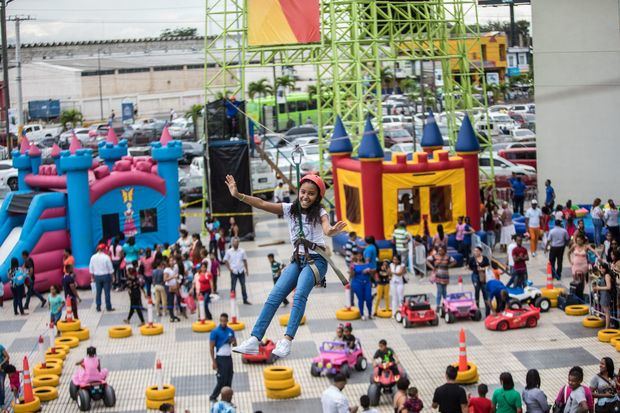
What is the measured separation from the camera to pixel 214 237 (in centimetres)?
2992

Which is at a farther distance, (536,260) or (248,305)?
(536,260)

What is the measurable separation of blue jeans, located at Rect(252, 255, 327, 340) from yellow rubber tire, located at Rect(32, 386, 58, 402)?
11.2 m

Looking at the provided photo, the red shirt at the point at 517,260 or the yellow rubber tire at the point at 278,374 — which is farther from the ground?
the red shirt at the point at 517,260

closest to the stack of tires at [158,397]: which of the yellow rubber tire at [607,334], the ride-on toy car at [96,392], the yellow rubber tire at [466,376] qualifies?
the ride-on toy car at [96,392]

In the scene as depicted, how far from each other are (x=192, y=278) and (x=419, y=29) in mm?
13693

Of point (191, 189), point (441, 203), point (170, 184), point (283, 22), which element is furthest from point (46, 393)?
point (191, 189)

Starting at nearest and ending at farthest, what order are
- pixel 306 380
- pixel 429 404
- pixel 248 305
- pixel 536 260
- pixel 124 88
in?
pixel 429 404 < pixel 306 380 < pixel 248 305 < pixel 536 260 < pixel 124 88

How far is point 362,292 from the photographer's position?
23.3 metres

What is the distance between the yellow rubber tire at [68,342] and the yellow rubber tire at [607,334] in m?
10.4

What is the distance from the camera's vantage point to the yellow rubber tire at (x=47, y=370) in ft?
66.4

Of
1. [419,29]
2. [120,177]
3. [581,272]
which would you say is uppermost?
[419,29]

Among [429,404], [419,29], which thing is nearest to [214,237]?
[419,29]

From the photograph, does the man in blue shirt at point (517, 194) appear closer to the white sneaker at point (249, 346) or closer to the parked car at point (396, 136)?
the parked car at point (396, 136)

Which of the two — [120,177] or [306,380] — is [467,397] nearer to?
[306,380]
